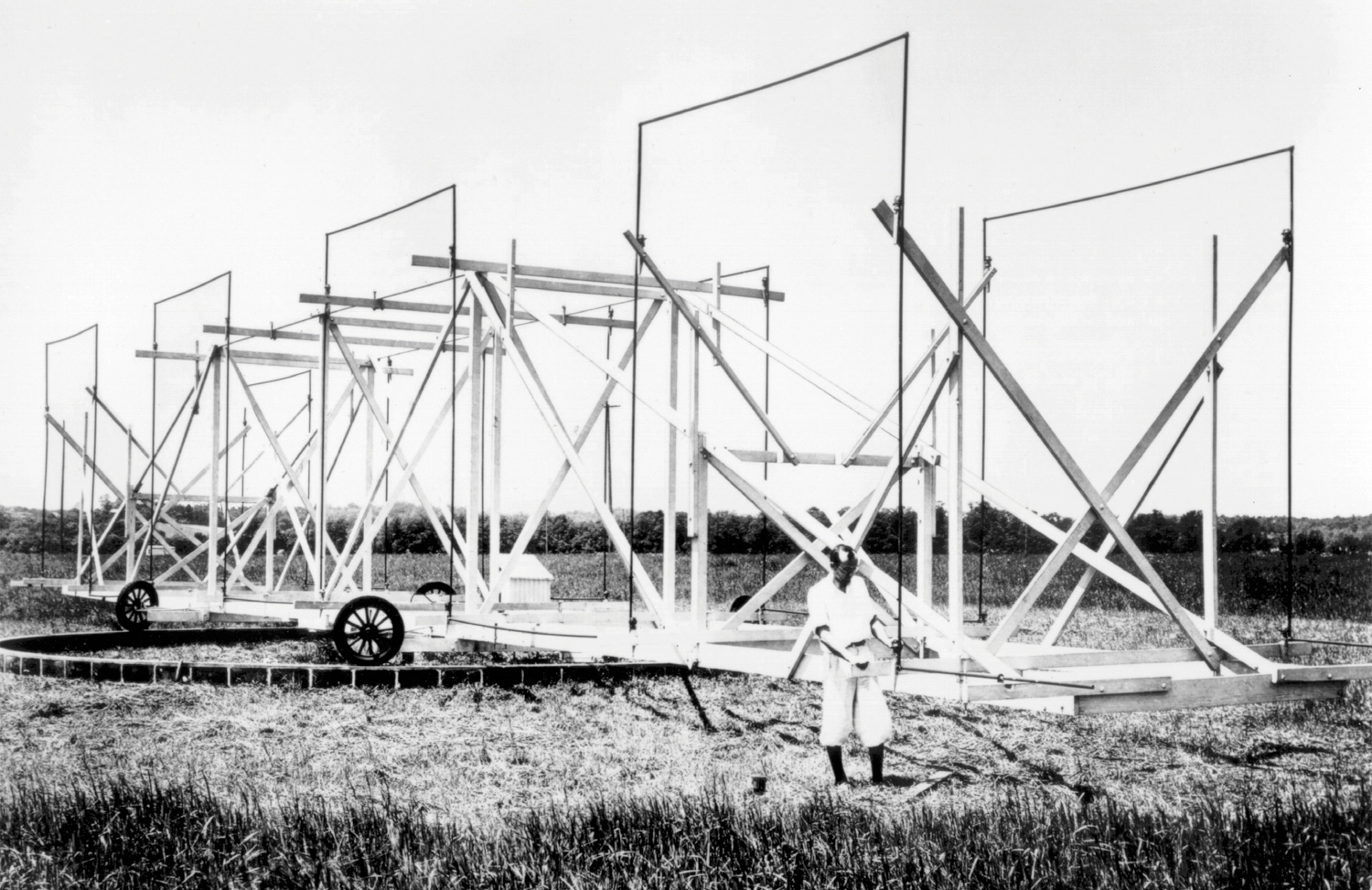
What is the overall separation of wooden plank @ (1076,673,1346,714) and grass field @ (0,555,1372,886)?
53cm

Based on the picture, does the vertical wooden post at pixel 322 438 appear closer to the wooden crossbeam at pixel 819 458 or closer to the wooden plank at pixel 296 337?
the wooden plank at pixel 296 337

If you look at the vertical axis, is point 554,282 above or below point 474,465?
above

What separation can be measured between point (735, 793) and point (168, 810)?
10.6 feet

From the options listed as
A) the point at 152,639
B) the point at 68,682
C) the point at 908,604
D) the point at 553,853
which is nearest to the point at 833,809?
the point at 553,853

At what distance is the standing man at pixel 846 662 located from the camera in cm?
948

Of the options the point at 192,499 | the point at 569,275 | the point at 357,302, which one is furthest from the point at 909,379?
the point at 192,499

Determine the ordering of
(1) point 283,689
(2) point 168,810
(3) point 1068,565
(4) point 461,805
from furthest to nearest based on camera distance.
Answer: (3) point 1068,565, (1) point 283,689, (4) point 461,805, (2) point 168,810

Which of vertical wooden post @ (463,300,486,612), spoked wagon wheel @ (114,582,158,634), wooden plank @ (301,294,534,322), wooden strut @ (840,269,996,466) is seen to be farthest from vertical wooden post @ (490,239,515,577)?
spoked wagon wheel @ (114,582,158,634)

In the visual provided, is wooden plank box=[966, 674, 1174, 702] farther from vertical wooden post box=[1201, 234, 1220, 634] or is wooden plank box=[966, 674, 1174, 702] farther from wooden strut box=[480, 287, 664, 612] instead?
wooden strut box=[480, 287, 664, 612]

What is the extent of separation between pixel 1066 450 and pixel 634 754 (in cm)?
374

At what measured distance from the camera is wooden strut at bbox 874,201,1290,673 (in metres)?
8.48

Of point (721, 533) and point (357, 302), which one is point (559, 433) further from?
point (721, 533)

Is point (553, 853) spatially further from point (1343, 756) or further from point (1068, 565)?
point (1068, 565)

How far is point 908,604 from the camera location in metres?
9.86
